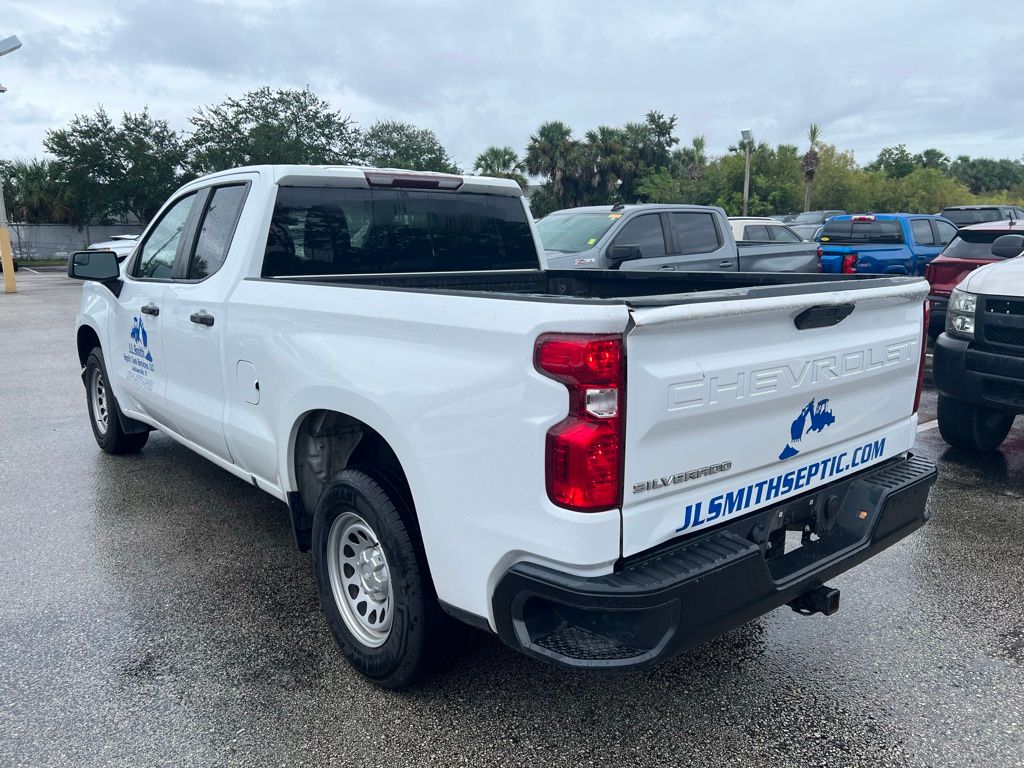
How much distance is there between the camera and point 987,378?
5.10 m

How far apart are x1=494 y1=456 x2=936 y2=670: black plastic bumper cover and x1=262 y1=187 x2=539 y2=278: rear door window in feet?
7.04

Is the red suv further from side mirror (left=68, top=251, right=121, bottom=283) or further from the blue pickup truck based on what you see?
side mirror (left=68, top=251, right=121, bottom=283)

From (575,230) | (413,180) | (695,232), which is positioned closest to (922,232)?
(695,232)

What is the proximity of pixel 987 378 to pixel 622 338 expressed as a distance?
4.09 m

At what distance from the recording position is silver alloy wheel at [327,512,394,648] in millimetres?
2905

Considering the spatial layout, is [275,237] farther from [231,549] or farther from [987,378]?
[987,378]

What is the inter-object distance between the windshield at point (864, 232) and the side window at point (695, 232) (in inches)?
173

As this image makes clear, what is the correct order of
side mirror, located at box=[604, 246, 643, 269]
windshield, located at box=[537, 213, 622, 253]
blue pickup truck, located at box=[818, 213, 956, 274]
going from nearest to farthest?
1. side mirror, located at box=[604, 246, 643, 269]
2. windshield, located at box=[537, 213, 622, 253]
3. blue pickup truck, located at box=[818, 213, 956, 274]

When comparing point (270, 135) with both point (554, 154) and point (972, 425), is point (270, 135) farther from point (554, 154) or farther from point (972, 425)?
point (972, 425)

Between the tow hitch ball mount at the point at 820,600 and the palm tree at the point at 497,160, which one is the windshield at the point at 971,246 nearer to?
the tow hitch ball mount at the point at 820,600

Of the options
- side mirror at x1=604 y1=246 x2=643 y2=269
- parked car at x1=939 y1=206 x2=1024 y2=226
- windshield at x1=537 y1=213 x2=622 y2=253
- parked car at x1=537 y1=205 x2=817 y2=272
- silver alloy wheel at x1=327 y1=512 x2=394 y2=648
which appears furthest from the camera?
parked car at x1=939 y1=206 x2=1024 y2=226

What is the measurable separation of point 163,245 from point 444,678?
3039 mm

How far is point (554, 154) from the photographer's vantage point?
53375mm

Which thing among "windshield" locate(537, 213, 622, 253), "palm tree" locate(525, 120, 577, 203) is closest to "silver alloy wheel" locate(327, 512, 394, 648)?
"windshield" locate(537, 213, 622, 253)
